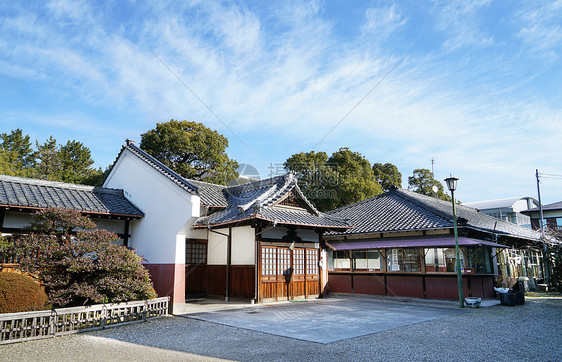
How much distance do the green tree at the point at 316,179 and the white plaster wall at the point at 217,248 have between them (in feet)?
44.3

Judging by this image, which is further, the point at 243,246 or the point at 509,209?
the point at 509,209

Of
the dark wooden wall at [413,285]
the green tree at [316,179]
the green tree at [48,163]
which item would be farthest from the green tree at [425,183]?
the green tree at [48,163]

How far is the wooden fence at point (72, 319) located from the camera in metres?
7.27

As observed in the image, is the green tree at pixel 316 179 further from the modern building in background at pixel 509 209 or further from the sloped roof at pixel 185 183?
the modern building in background at pixel 509 209

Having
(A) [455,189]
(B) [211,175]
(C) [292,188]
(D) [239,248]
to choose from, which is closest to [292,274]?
(D) [239,248]

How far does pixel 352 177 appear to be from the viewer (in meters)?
27.8

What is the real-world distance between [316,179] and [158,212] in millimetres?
17013

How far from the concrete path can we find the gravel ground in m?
0.41

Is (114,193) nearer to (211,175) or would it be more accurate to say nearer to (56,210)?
(56,210)

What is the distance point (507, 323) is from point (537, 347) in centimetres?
290

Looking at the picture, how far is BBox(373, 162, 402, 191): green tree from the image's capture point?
33.9 metres

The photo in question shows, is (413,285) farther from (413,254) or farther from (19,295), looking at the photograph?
(19,295)

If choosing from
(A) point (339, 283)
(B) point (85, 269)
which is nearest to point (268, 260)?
(A) point (339, 283)

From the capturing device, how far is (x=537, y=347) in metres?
7.11
